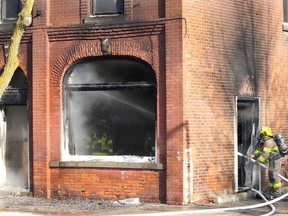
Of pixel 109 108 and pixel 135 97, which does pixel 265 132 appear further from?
pixel 109 108

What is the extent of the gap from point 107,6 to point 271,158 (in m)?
5.57

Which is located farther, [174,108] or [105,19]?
[105,19]

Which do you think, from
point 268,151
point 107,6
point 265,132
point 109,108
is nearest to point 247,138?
point 265,132

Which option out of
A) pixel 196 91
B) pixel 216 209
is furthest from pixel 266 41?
pixel 216 209

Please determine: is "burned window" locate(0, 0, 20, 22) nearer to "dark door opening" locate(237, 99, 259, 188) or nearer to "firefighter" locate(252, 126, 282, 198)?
"dark door opening" locate(237, 99, 259, 188)

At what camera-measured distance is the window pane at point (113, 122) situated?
601 inches

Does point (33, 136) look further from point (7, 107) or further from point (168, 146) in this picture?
point (168, 146)

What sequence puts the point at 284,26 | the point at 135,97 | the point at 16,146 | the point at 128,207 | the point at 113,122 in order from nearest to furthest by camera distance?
1. the point at 128,207
2. the point at 135,97
3. the point at 113,122
4. the point at 16,146
5. the point at 284,26

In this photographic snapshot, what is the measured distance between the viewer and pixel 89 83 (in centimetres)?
1583

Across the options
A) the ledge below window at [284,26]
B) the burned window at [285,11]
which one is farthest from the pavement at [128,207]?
the burned window at [285,11]

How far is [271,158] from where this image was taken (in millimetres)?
15812

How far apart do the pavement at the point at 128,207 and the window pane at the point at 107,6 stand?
4.65 meters

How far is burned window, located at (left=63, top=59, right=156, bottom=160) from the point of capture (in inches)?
601

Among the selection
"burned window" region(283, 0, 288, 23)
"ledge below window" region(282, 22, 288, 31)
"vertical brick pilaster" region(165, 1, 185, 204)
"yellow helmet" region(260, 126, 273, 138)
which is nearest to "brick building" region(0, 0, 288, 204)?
"vertical brick pilaster" region(165, 1, 185, 204)
